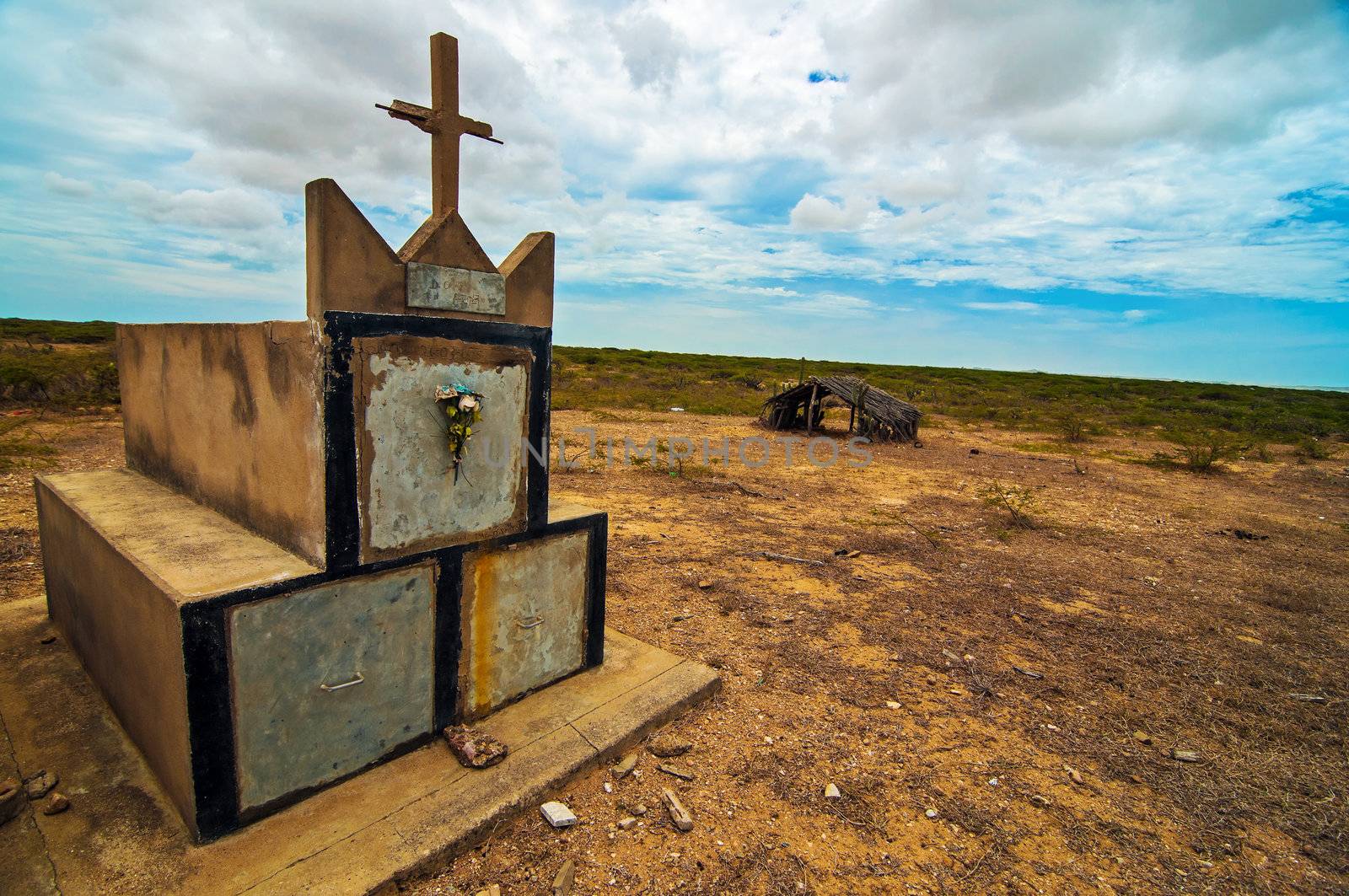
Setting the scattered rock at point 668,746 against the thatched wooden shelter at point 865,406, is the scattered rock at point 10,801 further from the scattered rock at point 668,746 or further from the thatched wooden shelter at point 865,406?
the thatched wooden shelter at point 865,406

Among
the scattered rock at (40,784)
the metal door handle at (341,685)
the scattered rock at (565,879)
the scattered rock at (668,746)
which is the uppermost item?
the metal door handle at (341,685)

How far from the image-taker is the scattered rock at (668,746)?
11.6 feet

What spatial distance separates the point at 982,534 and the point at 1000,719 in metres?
4.81

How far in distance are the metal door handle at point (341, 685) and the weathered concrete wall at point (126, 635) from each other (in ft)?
1.66

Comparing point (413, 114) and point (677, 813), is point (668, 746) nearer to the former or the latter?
point (677, 813)

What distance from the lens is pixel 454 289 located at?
3.13m

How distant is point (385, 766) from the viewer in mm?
3166

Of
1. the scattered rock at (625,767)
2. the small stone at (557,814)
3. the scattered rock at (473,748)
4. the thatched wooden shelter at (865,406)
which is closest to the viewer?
the small stone at (557,814)

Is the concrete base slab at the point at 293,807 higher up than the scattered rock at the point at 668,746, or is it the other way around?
the concrete base slab at the point at 293,807

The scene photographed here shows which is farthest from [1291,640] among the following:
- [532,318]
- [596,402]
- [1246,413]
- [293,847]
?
[1246,413]

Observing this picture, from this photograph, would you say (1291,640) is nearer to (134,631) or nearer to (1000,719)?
(1000,719)

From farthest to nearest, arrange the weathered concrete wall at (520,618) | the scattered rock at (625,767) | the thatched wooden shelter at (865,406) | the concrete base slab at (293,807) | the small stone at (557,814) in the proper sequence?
the thatched wooden shelter at (865,406) < the weathered concrete wall at (520,618) < the scattered rock at (625,767) < the small stone at (557,814) < the concrete base slab at (293,807)

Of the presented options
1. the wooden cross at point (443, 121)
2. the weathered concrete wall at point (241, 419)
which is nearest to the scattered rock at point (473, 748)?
the weathered concrete wall at point (241, 419)

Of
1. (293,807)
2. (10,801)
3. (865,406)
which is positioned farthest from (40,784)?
(865,406)
